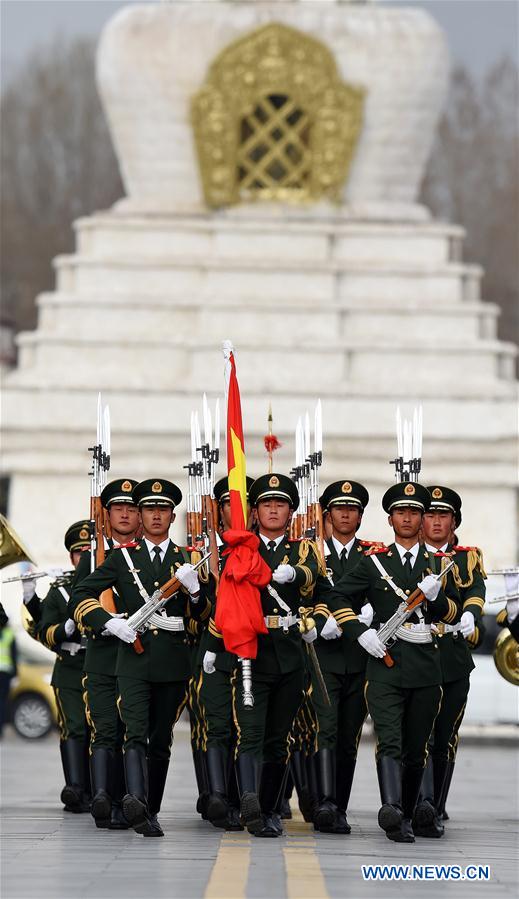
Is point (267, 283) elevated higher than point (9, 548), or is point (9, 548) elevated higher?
point (267, 283)

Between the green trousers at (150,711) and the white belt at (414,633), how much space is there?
1204 millimetres

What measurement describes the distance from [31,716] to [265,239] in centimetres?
919

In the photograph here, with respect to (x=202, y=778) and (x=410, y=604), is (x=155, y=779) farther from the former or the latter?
(x=410, y=604)

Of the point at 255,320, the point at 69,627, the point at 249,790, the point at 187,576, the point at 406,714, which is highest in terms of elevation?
the point at 255,320

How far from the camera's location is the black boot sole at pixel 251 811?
13461 mm

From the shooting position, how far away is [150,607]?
46.0ft

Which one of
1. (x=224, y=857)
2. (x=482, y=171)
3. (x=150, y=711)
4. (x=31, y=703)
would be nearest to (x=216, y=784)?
(x=150, y=711)

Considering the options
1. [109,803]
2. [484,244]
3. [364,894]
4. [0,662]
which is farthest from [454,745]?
[484,244]

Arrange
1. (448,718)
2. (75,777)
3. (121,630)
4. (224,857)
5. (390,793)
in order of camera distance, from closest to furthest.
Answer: (224,857) → (390,793) → (121,630) → (448,718) → (75,777)

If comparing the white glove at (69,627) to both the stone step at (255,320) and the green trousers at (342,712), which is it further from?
the stone step at (255,320)

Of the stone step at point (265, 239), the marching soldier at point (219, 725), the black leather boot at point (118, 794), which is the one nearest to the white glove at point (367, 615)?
the marching soldier at point (219, 725)

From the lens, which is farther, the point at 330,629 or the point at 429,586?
the point at 330,629

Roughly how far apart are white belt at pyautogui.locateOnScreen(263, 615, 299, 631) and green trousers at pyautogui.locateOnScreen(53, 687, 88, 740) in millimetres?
2153

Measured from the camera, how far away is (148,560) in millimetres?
14203
